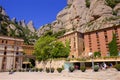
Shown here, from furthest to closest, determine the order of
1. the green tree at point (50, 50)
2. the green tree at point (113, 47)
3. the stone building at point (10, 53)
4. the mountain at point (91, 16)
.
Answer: the mountain at point (91, 16)
the stone building at point (10, 53)
the green tree at point (50, 50)
the green tree at point (113, 47)

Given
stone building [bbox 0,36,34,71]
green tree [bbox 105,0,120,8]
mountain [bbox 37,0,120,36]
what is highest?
green tree [bbox 105,0,120,8]

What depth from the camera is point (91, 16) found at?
3194 inches

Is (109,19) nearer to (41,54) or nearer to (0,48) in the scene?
(41,54)

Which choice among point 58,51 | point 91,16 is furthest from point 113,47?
point 91,16

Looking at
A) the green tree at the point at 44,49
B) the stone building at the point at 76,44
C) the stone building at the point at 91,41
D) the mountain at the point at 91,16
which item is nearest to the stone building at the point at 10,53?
the green tree at the point at 44,49

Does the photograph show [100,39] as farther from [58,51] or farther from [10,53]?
[10,53]

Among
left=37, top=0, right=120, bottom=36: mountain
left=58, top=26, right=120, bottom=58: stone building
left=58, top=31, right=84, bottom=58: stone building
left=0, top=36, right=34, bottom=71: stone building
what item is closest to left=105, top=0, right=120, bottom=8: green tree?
left=37, top=0, right=120, bottom=36: mountain

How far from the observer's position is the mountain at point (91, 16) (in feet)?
235

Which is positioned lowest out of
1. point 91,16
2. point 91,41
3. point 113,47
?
point 113,47

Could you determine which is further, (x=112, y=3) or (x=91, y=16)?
(x=112, y=3)

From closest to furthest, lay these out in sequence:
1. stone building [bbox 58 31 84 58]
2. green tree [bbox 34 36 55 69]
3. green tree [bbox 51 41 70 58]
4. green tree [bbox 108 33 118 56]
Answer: green tree [bbox 108 33 118 56]
green tree [bbox 51 41 70 58]
green tree [bbox 34 36 55 69]
stone building [bbox 58 31 84 58]

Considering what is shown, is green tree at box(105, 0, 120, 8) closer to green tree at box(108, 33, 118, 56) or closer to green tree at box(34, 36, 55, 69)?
green tree at box(108, 33, 118, 56)

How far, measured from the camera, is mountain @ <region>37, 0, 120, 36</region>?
71562 mm

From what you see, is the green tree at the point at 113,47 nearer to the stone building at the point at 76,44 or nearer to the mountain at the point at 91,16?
the mountain at the point at 91,16
